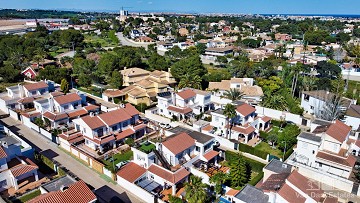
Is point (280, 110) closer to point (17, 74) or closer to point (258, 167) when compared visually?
point (258, 167)

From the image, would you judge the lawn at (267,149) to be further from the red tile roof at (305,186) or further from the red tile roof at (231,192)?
the red tile roof at (305,186)

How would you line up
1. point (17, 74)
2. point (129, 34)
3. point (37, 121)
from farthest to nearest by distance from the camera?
point (129, 34) → point (17, 74) → point (37, 121)

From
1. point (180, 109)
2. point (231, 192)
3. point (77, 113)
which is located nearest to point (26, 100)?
point (77, 113)

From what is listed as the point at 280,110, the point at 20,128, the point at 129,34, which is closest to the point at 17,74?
the point at 20,128

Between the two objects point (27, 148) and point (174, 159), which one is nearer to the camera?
point (174, 159)

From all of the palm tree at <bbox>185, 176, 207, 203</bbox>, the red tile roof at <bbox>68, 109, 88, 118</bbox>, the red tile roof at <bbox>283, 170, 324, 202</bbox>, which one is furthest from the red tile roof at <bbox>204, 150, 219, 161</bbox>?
the red tile roof at <bbox>68, 109, 88, 118</bbox>

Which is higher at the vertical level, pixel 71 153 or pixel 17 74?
pixel 17 74
